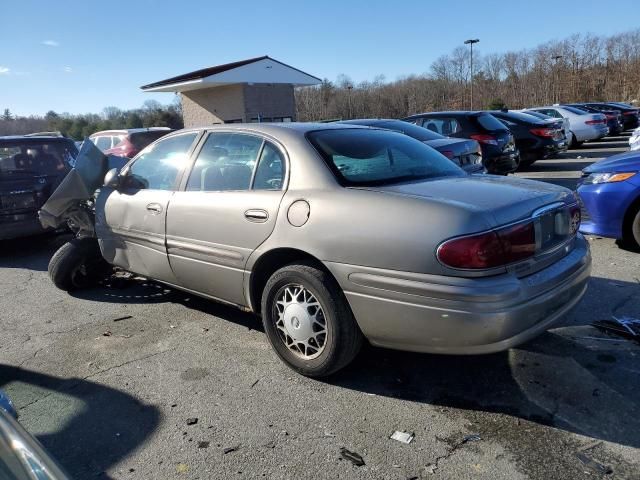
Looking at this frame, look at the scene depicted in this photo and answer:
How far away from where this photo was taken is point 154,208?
14.2ft

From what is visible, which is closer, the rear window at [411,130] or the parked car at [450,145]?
the parked car at [450,145]

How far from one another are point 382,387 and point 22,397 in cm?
231

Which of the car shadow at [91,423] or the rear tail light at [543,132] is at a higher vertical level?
the rear tail light at [543,132]

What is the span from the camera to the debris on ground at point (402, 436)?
2.68 m

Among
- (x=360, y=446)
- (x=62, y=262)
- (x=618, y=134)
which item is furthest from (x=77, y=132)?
(x=360, y=446)

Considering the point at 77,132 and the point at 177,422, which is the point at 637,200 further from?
A: the point at 77,132

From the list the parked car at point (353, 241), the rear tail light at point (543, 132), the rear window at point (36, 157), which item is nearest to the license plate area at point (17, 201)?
the rear window at point (36, 157)

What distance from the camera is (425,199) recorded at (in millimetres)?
2861

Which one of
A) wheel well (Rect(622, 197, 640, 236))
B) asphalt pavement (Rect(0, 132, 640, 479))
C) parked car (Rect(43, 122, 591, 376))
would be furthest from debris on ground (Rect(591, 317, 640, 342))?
wheel well (Rect(622, 197, 640, 236))

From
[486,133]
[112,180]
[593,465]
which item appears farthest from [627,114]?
[593,465]

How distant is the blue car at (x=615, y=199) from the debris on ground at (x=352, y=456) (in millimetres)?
4324

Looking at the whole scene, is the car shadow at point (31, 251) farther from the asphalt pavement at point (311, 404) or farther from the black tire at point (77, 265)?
the asphalt pavement at point (311, 404)

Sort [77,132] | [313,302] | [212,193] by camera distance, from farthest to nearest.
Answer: [77,132]
[212,193]
[313,302]

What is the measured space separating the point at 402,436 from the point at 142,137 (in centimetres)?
1292
